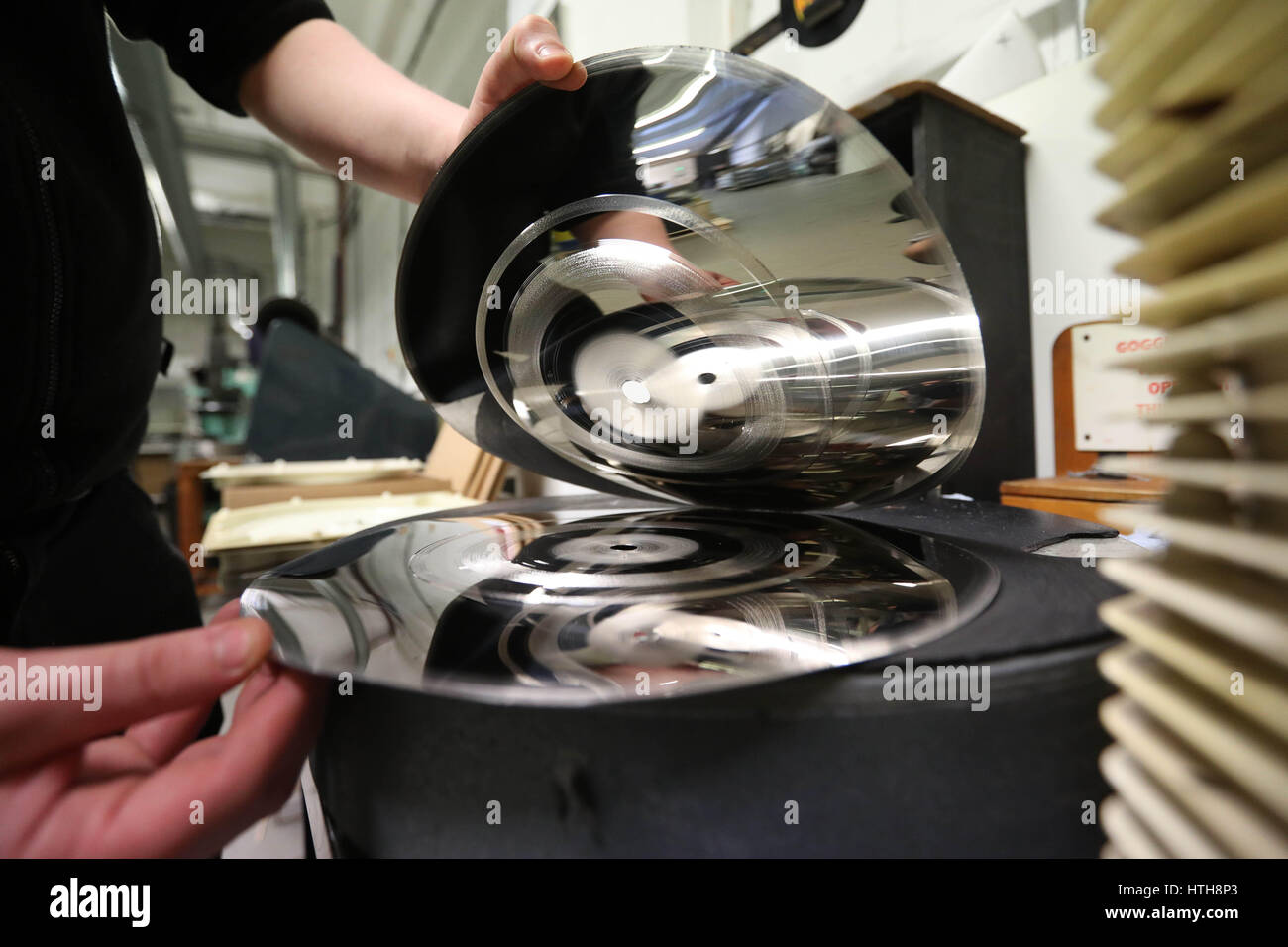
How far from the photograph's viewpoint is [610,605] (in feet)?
1.31

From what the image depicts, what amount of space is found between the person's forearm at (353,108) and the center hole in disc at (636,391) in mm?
300

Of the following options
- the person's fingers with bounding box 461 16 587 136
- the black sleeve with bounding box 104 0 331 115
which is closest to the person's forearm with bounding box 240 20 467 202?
the black sleeve with bounding box 104 0 331 115

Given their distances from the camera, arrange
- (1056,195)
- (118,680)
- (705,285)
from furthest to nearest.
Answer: (1056,195) → (705,285) → (118,680)

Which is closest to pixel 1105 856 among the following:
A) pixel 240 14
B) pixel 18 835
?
pixel 18 835

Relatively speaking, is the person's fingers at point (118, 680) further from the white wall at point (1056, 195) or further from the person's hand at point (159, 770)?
the white wall at point (1056, 195)

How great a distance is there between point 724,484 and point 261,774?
445 millimetres

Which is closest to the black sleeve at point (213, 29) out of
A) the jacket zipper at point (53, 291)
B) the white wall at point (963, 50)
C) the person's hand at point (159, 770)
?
the jacket zipper at point (53, 291)

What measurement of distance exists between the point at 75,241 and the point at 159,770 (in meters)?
0.45

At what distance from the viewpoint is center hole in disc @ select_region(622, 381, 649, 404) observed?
59cm

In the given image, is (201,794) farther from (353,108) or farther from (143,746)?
(353,108)

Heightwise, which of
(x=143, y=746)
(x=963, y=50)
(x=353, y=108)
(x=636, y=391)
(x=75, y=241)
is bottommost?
(x=143, y=746)

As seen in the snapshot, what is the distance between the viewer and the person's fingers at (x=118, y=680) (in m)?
0.28

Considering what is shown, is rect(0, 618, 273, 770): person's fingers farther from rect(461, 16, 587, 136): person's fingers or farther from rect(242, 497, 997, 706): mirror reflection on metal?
rect(461, 16, 587, 136): person's fingers

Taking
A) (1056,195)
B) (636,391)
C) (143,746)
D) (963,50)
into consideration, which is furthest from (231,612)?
(963,50)
